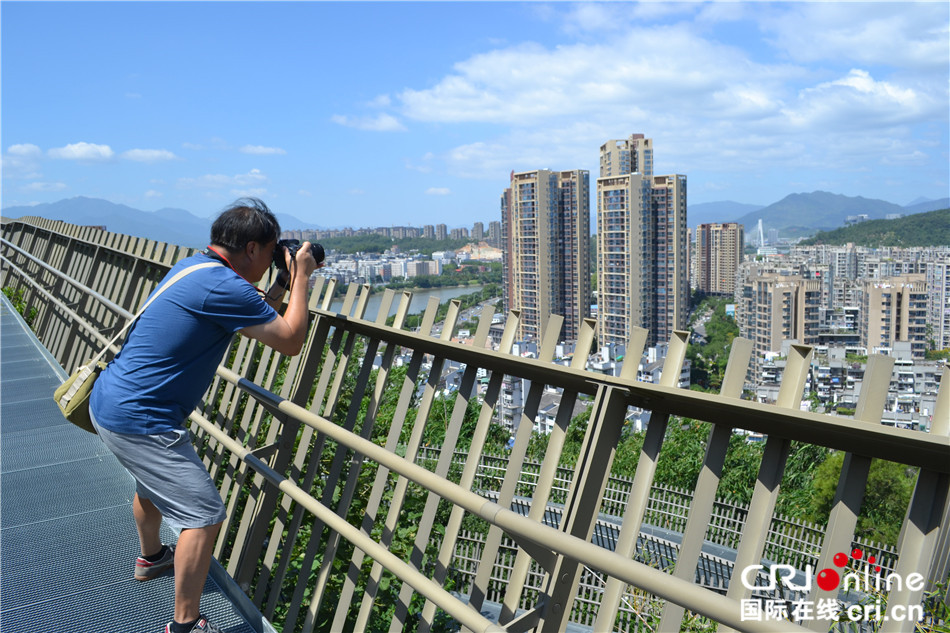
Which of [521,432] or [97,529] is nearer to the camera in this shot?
[521,432]

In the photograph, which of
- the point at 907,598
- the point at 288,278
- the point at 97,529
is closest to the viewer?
the point at 907,598

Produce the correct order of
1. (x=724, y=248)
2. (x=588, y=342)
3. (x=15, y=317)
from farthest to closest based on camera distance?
1. (x=724, y=248)
2. (x=15, y=317)
3. (x=588, y=342)

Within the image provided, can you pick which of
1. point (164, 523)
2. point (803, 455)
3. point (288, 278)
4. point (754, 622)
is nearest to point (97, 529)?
point (164, 523)

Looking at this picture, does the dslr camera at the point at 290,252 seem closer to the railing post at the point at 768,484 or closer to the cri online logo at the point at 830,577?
the railing post at the point at 768,484

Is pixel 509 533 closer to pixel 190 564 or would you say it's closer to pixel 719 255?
pixel 190 564

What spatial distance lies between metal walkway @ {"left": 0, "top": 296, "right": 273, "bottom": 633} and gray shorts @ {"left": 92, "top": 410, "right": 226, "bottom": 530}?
2.00ft

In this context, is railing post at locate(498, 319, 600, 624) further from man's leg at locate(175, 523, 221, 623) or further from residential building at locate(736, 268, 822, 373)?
residential building at locate(736, 268, 822, 373)

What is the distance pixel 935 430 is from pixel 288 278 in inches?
83.0

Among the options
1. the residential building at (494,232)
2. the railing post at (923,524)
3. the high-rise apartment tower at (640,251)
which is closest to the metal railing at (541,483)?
the railing post at (923,524)

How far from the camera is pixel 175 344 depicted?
240 centimetres

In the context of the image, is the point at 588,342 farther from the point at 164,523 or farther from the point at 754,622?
the point at 164,523

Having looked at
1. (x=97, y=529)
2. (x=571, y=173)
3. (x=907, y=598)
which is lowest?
(x=97, y=529)

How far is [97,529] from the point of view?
3.61 metres

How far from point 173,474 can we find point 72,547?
1.42m
